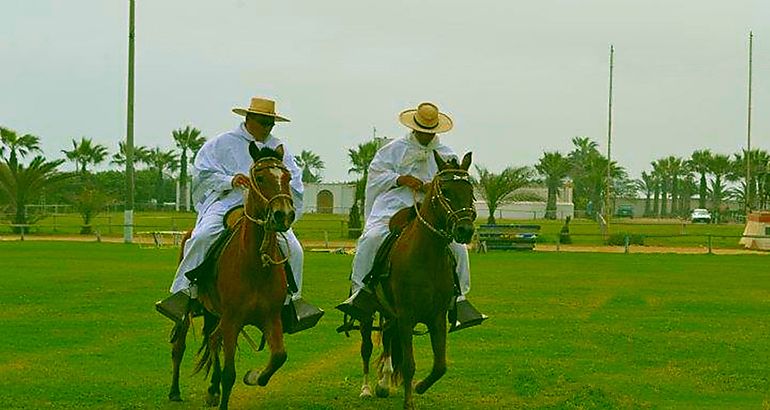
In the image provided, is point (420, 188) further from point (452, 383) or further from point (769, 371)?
point (769, 371)

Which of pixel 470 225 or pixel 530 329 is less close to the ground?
pixel 470 225

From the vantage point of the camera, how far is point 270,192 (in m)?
9.17

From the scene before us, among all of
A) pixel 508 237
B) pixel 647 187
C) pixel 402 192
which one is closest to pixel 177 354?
pixel 402 192

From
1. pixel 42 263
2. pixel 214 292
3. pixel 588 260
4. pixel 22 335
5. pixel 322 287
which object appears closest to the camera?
pixel 214 292

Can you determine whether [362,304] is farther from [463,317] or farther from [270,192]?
[270,192]

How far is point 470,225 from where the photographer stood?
9.20 meters

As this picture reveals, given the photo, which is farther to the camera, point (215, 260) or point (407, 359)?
point (215, 260)

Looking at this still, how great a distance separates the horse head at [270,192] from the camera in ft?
29.3

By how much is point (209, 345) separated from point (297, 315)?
82cm

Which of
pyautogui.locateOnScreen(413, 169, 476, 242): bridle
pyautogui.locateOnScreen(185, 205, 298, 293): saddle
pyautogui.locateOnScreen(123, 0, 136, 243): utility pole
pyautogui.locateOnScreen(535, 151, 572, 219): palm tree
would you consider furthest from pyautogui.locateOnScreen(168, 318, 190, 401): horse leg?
pyautogui.locateOnScreen(535, 151, 572, 219): palm tree

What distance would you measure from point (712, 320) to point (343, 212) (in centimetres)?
8234

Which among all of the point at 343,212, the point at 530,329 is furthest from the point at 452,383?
the point at 343,212

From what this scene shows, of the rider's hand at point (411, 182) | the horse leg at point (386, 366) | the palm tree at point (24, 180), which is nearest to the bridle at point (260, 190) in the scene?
the rider's hand at point (411, 182)

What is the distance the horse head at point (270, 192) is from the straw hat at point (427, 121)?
6.42ft
